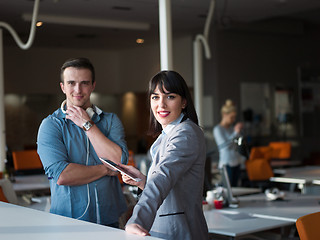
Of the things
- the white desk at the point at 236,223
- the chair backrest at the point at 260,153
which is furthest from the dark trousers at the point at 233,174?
the white desk at the point at 236,223

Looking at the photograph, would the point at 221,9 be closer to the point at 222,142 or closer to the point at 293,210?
the point at 222,142

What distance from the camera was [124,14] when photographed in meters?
10.5

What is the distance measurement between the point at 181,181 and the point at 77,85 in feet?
3.13

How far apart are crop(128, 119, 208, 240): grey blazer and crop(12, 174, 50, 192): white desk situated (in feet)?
12.5

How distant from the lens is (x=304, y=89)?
554 inches

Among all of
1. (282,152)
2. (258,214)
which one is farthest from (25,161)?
(282,152)

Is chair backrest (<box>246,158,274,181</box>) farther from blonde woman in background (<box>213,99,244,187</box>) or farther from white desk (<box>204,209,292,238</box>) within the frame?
white desk (<box>204,209,292,238</box>)

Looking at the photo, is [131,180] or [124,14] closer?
[131,180]

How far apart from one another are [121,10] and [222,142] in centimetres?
377

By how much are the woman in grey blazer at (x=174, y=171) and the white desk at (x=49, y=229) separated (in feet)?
0.54

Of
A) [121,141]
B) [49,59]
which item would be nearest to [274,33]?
[49,59]

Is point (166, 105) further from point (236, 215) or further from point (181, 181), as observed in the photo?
point (236, 215)

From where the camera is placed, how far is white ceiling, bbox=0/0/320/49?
863 centimetres

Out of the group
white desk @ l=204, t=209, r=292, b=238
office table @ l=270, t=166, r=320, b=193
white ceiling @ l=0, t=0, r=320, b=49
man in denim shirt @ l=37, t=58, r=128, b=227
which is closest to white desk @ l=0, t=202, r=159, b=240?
man in denim shirt @ l=37, t=58, r=128, b=227
